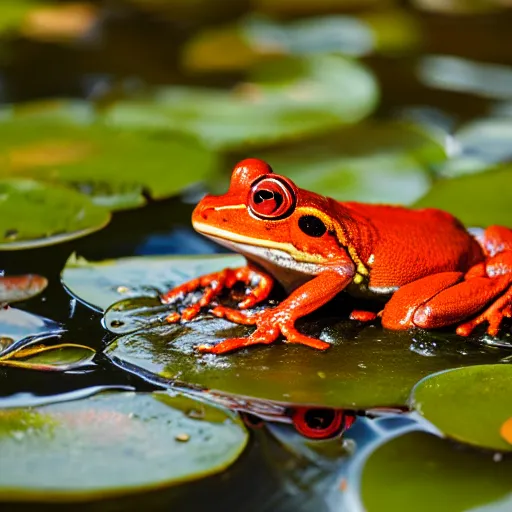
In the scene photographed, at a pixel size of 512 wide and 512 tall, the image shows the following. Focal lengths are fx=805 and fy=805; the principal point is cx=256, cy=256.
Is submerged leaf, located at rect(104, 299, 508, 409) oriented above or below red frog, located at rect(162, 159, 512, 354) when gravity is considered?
below

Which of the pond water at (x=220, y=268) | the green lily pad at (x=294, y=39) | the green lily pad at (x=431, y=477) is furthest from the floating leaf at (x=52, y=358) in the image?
the green lily pad at (x=294, y=39)

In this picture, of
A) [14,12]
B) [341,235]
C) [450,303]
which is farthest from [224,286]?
[14,12]

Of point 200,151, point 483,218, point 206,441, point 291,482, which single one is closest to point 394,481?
point 291,482

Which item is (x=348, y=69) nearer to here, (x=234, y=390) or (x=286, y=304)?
(x=286, y=304)

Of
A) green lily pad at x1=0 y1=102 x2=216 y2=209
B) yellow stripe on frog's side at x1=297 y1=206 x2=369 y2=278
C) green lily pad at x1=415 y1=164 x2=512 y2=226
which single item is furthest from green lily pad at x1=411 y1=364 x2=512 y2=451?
green lily pad at x1=0 y1=102 x2=216 y2=209

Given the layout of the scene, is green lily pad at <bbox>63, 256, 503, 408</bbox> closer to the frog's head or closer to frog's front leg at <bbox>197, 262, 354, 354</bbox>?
frog's front leg at <bbox>197, 262, 354, 354</bbox>
